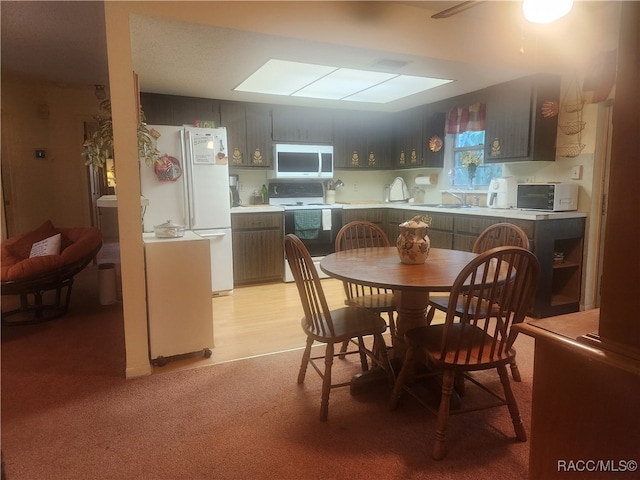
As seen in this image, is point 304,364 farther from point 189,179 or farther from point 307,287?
point 189,179

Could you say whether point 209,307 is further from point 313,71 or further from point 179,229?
point 313,71

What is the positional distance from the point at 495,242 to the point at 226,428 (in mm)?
2117

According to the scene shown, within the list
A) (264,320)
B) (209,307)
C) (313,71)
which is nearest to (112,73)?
(209,307)

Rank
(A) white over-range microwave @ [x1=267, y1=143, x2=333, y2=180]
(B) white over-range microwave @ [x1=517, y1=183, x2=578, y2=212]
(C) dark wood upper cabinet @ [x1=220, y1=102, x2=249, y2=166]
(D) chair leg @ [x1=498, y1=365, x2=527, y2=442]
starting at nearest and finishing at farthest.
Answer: (D) chair leg @ [x1=498, y1=365, x2=527, y2=442] < (B) white over-range microwave @ [x1=517, y1=183, x2=578, y2=212] < (C) dark wood upper cabinet @ [x1=220, y1=102, x2=249, y2=166] < (A) white over-range microwave @ [x1=267, y1=143, x2=333, y2=180]

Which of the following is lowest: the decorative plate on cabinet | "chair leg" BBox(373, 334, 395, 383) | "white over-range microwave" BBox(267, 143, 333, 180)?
"chair leg" BBox(373, 334, 395, 383)

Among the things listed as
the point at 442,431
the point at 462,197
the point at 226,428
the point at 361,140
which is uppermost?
the point at 361,140

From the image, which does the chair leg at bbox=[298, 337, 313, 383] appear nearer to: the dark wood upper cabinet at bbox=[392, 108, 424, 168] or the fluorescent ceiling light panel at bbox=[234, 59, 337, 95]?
the fluorescent ceiling light panel at bbox=[234, 59, 337, 95]

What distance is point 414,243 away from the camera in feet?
7.42

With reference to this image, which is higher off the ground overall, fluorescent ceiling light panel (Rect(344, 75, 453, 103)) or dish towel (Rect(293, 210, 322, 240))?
fluorescent ceiling light panel (Rect(344, 75, 453, 103))

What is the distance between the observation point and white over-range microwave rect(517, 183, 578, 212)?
3.53 metres

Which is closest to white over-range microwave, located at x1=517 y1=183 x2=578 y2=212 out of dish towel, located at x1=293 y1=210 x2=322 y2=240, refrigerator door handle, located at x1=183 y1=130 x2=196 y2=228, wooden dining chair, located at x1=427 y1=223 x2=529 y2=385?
wooden dining chair, located at x1=427 y1=223 x2=529 y2=385

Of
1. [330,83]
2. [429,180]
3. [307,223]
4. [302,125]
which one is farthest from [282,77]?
[429,180]

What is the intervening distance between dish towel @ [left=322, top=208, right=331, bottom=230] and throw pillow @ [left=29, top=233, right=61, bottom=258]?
2652 millimetres

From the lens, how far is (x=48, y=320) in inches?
Result: 141
